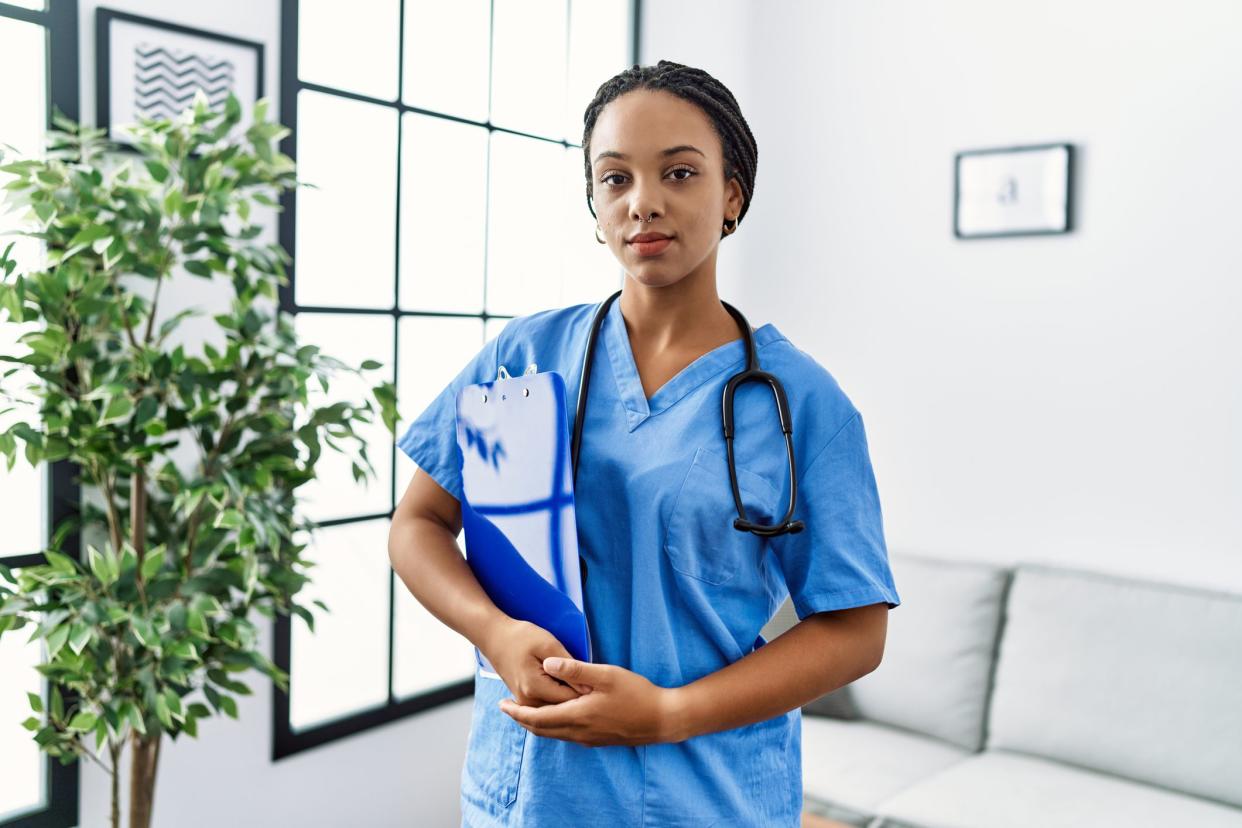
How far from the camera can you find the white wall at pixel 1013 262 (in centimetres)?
243

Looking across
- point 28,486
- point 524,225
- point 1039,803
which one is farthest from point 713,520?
point 524,225

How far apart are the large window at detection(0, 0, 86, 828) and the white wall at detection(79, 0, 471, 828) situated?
0.04 m

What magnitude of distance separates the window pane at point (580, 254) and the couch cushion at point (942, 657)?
1149 millimetres

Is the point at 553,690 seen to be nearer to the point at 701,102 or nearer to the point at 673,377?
the point at 673,377

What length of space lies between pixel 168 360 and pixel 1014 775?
1.87 meters

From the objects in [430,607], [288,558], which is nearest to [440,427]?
[430,607]

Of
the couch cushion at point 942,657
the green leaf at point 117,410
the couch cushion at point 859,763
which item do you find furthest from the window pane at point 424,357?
the couch cushion at point 942,657

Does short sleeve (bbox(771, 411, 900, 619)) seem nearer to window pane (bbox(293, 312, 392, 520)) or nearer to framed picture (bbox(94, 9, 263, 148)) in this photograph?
framed picture (bbox(94, 9, 263, 148))

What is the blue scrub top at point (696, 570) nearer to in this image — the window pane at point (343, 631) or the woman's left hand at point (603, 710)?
the woman's left hand at point (603, 710)

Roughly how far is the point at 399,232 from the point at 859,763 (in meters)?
1.57

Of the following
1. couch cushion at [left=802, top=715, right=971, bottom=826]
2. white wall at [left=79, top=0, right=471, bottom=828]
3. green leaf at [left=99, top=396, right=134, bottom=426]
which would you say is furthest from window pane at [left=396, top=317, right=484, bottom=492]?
couch cushion at [left=802, top=715, right=971, bottom=826]

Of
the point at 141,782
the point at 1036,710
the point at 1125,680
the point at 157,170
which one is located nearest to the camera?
the point at 157,170

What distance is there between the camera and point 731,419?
2.79ft

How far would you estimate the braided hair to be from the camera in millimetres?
861
